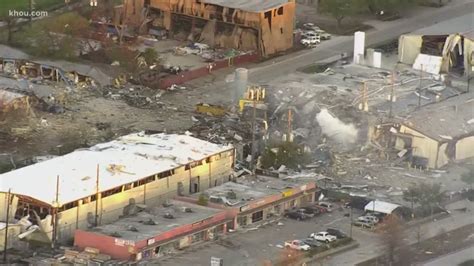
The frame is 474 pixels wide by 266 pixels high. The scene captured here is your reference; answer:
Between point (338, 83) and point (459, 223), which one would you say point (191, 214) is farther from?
point (338, 83)

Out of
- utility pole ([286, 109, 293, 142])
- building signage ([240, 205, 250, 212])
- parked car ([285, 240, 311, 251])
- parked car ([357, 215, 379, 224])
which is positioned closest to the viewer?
parked car ([285, 240, 311, 251])

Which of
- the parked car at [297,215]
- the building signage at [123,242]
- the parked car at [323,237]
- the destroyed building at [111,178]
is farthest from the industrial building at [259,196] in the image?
the building signage at [123,242]

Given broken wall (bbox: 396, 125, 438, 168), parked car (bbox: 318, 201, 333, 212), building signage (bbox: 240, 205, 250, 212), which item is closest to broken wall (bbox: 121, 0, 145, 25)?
broken wall (bbox: 396, 125, 438, 168)

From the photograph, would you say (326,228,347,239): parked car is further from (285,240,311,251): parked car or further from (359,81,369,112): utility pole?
(359,81,369,112): utility pole

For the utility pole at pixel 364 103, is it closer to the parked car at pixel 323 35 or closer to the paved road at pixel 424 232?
the paved road at pixel 424 232

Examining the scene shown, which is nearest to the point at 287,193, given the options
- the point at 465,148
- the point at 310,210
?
the point at 310,210

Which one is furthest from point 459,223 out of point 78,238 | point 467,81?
point 467,81
